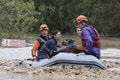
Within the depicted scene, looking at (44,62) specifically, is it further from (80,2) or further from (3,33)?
(80,2)

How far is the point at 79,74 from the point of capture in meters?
10.6

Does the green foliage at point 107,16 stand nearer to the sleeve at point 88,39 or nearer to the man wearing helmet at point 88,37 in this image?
the man wearing helmet at point 88,37

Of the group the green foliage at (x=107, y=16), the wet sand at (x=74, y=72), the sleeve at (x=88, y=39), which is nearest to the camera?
the wet sand at (x=74, y=72)

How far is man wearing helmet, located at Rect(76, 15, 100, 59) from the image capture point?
1087cm

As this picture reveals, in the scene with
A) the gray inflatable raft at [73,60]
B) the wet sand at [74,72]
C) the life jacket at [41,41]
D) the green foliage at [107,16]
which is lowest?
the wet sand at [74,72]

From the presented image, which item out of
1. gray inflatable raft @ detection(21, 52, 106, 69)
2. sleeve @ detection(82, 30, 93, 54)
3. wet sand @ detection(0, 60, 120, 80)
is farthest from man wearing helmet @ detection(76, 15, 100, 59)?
wet sand @ detection(0, 60, 120, 80)

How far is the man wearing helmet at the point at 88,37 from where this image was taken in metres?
10.9

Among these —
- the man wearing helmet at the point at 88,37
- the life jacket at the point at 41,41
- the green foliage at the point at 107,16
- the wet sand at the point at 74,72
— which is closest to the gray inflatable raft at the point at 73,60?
the wet sand at the point at 74,72

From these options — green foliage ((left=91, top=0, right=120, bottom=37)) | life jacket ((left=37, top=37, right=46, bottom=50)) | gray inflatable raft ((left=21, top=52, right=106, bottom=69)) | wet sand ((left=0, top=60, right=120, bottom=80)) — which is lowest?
wet sand ((left=0, top=60, right=120, bottom=80))

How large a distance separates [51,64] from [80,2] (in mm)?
38664

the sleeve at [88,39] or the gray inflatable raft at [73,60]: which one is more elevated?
the sleeve at [88,39]

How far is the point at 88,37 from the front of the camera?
35.6 ft

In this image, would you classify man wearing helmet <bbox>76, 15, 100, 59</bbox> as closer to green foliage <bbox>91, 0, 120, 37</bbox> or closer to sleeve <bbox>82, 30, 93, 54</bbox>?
sleeve <bbox>82, 30, 93, 54</bbox>

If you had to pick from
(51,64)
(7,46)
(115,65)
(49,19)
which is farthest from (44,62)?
(49,19)
